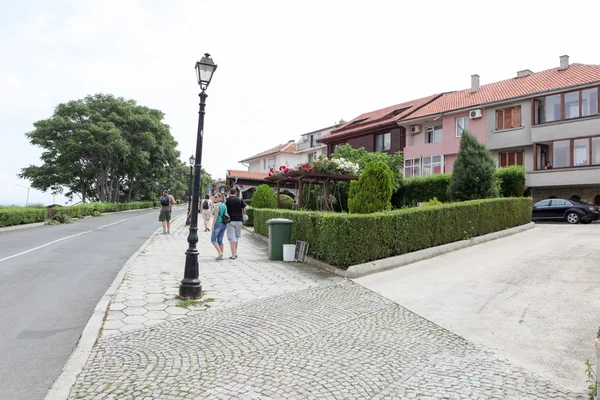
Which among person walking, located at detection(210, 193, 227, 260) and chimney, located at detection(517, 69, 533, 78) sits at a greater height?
chimney, located at detection(517, 69, 533, 78)

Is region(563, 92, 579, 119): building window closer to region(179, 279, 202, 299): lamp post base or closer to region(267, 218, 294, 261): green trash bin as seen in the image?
region(267, 218, 294, 261): green trash bin

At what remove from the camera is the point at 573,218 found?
18.2 metres

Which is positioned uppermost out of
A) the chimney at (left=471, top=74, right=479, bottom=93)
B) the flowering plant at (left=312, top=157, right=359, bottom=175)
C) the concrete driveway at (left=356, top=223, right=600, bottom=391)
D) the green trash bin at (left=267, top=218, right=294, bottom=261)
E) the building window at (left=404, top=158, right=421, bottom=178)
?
the chimney at (left=471, top=74, right=479, bottom=93)

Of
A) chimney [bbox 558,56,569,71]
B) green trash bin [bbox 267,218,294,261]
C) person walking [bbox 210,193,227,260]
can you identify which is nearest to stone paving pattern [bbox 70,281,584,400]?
person walking [bbox 210,193,227,260]

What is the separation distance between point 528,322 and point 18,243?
50.5ft

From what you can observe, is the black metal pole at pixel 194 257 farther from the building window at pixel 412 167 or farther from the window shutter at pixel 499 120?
the building window at pixel 412 167

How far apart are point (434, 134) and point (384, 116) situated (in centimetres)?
682

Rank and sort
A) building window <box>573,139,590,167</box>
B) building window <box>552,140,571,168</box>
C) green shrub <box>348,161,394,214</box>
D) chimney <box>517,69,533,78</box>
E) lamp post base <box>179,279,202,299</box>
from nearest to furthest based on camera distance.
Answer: lamp post base <box>179,279,202,299</box>, green shrub <box>348,161,394,214</box>, building window <box>573,139,590,167</box>, building window <box>552,140,571,168</box>, chimney <box>517,69,533,78</box>

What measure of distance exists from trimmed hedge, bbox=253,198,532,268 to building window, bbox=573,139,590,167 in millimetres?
11731

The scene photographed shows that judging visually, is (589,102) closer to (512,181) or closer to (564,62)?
(564,62)

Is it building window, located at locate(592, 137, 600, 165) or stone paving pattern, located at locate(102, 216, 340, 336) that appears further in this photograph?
building window, located at locate(592, 137, 600, 165)

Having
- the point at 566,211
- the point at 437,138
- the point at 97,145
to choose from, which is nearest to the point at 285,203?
the point at 437,138

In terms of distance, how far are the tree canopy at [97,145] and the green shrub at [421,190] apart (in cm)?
3198

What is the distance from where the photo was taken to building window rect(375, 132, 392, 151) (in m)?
32.7
